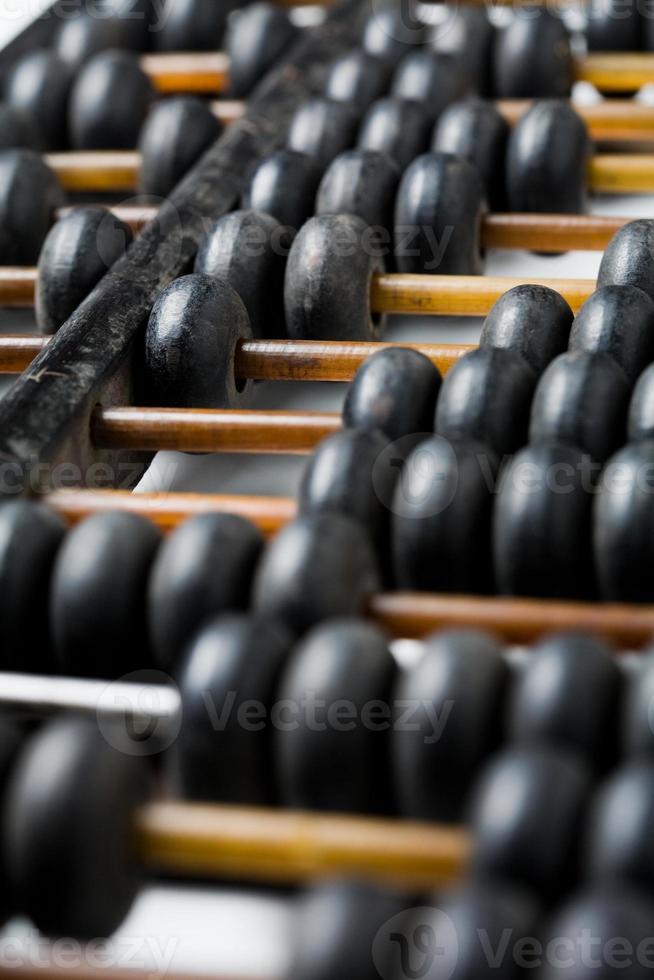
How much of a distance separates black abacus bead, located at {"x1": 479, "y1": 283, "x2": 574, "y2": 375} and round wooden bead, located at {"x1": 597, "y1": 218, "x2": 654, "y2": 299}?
4 centimetres

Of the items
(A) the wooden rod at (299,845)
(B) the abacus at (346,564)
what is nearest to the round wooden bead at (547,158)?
(B) the abacus at (346,564)

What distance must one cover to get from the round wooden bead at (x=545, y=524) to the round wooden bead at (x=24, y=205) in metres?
0.54

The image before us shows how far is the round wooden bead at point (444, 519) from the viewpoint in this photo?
749mm

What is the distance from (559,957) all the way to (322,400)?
60cm

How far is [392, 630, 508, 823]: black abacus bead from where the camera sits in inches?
25.4

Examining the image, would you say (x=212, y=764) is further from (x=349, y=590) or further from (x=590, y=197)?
(x=590, y=197)

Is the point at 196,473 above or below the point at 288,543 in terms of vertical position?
below

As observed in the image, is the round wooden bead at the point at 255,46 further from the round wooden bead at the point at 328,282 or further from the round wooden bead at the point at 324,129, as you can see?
the round wooden bead at the point at 328,282

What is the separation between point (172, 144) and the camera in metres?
1.24

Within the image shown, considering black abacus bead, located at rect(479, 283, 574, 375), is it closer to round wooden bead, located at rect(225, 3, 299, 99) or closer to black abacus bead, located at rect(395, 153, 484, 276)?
black abacus bead, located at rect(395, 153, 484, 276)

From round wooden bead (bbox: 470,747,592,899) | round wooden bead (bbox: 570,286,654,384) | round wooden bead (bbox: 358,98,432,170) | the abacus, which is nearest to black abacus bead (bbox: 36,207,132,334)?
the abacus

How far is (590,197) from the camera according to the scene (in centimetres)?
130

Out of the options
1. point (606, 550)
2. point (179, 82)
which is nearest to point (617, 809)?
point (606, 550)

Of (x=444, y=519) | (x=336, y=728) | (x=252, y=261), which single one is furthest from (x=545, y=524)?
(x=252, y=261)
